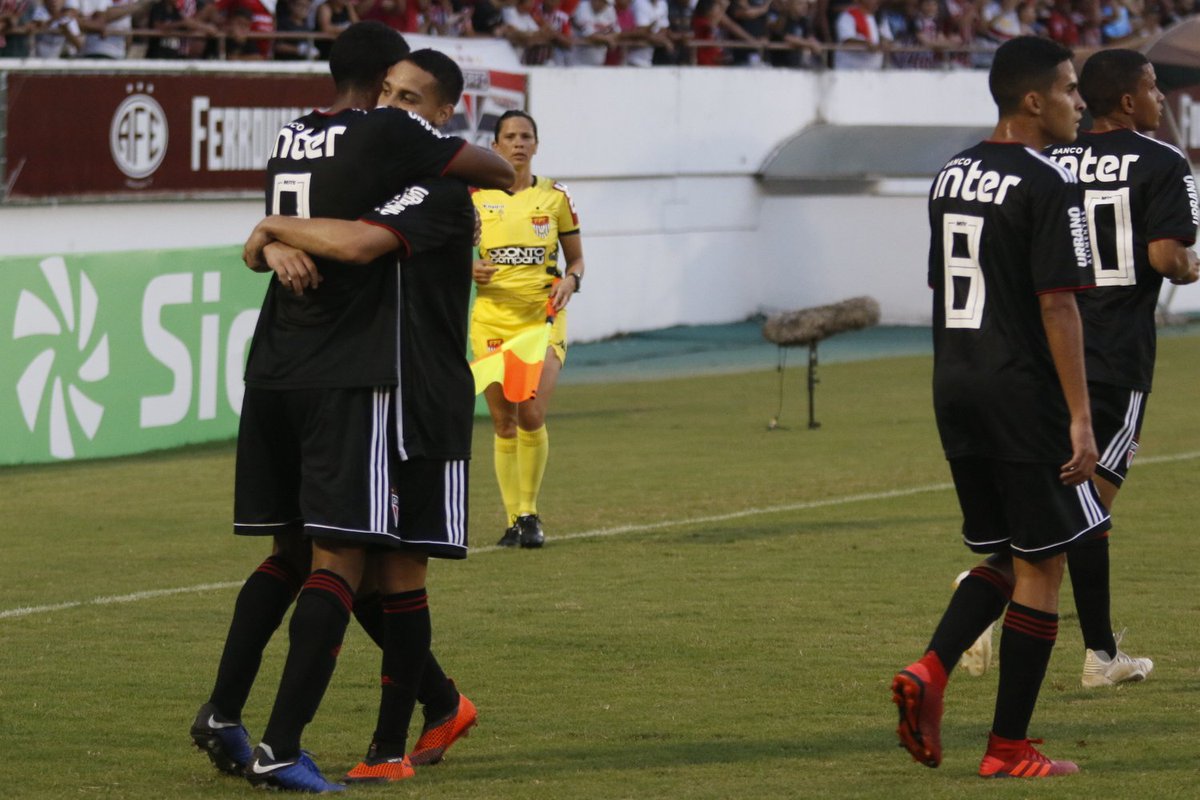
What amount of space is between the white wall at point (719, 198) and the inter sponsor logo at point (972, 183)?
751 inches

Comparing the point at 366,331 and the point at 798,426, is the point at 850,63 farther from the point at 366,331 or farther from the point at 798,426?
the point at 366,331

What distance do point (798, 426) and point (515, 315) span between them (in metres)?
6.03

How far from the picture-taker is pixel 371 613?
5.89 m

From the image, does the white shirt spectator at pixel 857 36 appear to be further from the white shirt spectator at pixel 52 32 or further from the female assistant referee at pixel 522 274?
the female assistant referee at pixel 522 274

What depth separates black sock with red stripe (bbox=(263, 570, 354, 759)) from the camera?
5.24 m

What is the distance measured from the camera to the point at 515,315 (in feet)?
35.8

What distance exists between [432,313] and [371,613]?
0.95 metres

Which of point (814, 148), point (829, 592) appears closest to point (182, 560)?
point (829, 592)

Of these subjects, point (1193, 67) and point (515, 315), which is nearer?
point (515, 315)

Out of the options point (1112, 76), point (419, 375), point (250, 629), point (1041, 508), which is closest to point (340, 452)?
point (419, 375)

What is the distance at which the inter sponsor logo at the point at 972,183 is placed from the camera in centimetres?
541

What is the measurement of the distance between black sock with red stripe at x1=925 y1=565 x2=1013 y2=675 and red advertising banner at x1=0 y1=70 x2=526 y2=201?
14162 millimetres

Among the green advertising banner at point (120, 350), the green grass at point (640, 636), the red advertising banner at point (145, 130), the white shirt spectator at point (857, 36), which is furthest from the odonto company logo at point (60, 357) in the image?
the white shirt spectator at point (857, 36)

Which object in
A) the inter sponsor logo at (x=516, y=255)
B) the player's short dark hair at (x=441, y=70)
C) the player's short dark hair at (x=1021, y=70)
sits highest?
the player's short dark hair at (x=1021, y=70)
